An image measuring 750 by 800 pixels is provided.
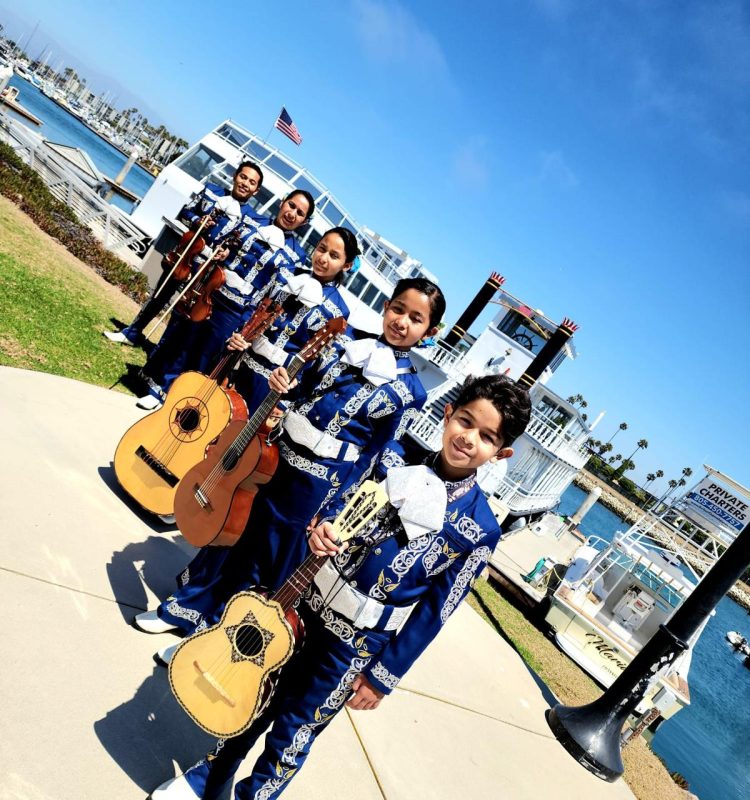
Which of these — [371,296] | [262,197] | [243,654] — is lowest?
[243,654]

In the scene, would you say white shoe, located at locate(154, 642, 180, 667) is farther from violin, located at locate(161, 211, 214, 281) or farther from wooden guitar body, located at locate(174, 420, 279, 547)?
violin, located at locate(161, 211, 214, 281)

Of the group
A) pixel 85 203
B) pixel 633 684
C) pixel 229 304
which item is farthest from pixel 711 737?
pixel 85 203

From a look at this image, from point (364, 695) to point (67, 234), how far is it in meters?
11.6

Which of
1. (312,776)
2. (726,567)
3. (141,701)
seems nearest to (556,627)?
(726,567)

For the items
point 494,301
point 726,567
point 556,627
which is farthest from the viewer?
point 494,301

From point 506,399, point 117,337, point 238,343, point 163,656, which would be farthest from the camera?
point 117,337

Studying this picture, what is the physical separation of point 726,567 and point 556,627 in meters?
7.16

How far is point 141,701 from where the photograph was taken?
2725mm

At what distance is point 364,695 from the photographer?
7.36ft

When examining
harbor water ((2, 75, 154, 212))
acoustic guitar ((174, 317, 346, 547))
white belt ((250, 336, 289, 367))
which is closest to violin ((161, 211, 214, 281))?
white belt ((250, 336, 289, 367))

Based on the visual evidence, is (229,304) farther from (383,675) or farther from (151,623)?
(383,675)

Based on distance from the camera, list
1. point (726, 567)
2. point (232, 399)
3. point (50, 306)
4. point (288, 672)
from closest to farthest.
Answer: point (288, 672)
point (232, 399)
point (726, 567)
point (50, 306)

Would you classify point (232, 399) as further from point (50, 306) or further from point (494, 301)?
point (494, 301)

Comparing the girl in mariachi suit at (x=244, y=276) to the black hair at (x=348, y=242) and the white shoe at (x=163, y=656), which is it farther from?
the white shoe at (x=163, y=656)
